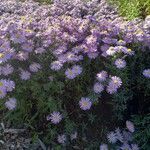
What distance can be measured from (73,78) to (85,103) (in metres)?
0.21

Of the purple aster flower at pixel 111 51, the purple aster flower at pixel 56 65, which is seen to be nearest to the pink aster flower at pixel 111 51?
the purple aster flower at pixel 111 51

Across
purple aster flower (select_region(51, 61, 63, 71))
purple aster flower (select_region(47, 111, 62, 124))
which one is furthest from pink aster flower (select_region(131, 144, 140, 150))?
purple aster flower (select_region(51, 61, 63, 71))

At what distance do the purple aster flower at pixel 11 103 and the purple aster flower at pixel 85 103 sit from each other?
0.49 m

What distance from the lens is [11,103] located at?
308 cm

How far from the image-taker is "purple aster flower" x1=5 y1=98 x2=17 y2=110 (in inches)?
121

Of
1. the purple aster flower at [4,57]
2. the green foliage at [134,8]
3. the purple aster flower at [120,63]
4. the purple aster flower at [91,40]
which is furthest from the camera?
the green foliage at [134,8]

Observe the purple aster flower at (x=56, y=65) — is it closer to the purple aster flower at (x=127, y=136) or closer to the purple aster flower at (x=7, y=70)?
the purple aster flower at (x=7, y=70)

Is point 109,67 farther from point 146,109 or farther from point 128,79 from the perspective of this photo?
point 146,109

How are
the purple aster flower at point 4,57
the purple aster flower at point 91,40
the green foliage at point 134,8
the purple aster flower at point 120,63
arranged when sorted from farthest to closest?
1. the green foliage at point 134,8
2. the purple aster flower at point 91,40
3. the purple aster flower at point 4,57
4. the purple aster flower at point 120,63

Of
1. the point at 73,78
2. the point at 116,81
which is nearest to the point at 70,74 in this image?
the point at 73,78

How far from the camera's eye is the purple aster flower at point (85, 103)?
3055mm

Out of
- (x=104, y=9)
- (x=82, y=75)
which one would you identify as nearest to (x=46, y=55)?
(x=82, y=75)

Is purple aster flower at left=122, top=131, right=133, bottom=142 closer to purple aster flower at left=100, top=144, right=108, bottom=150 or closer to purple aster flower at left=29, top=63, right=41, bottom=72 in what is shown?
purple aster flower at left=100, top=144, right=108, bottom=150

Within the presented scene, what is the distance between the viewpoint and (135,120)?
10.6ft
